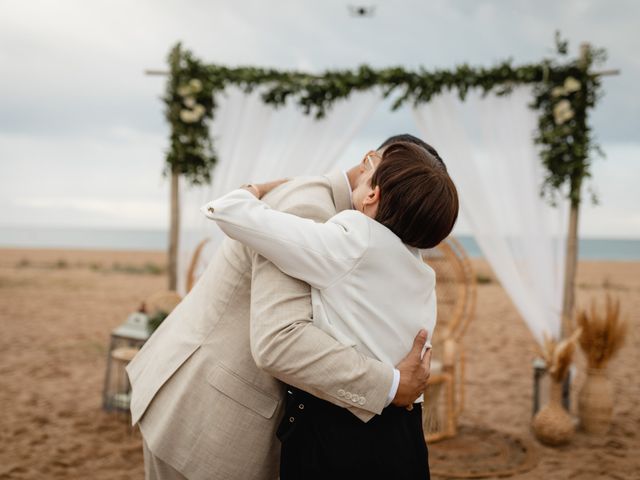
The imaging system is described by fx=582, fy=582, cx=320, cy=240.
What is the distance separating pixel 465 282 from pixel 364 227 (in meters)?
2.82

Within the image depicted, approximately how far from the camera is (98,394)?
4.54 meters

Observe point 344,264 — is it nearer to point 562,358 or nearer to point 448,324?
point 448,324

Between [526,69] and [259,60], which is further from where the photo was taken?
[259,60]

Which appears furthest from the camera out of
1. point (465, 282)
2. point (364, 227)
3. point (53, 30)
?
point (53, 30)

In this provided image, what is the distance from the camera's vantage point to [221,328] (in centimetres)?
125

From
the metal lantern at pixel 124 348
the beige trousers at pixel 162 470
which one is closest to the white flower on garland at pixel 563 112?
the metal lantern at pixel 124 348

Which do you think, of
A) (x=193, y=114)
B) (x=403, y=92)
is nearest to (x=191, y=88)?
(x=193, y=114)

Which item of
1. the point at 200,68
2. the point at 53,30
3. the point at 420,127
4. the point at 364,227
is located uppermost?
the point at 53,30

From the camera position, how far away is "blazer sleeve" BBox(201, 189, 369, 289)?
1049 mm

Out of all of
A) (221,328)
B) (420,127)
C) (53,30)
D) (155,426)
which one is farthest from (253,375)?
(53,30)

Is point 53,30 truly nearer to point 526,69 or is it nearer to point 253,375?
point 526,69

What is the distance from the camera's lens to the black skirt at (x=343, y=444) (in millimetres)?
1115

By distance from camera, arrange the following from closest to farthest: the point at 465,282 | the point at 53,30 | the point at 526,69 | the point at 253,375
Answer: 1. the point at 253,375
2. the point at 465,282
3. the point at 526,69
4. the point at 53,30

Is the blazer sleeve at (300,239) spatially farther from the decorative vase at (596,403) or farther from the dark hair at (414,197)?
the decorative vase at (596,403)
